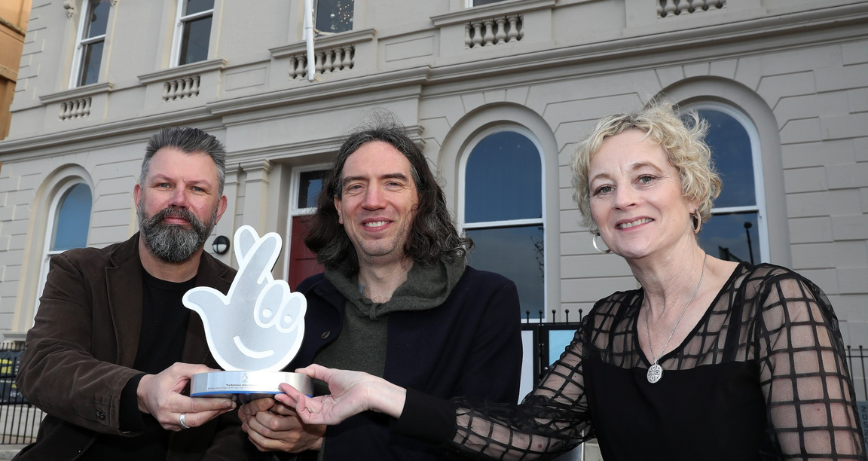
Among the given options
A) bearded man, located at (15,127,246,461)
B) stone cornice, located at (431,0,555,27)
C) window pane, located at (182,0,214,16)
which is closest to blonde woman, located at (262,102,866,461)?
bearded man, located at (15,127,246,461)

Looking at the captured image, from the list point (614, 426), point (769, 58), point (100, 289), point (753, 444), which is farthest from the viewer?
point (769, 58)

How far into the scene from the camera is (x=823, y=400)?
144 cm

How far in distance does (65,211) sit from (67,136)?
1.28 m

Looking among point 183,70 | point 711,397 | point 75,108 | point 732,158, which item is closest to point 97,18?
point 75,108

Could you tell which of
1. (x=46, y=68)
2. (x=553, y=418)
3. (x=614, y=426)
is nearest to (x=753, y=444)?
(x=614, y=426)

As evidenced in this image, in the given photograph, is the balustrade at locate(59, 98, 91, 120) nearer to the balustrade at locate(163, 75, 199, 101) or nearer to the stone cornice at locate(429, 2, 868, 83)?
the balustrade at locate(163, 75, 199, 101)

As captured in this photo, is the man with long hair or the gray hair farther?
the gray hair

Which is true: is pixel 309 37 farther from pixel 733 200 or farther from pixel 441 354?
pixel 441 354

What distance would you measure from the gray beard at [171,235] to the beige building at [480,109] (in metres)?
3.07

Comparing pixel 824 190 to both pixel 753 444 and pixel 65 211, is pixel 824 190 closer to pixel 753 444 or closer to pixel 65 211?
pixel 753 444

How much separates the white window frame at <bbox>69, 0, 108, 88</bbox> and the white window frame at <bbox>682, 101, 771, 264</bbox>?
9.68 meters

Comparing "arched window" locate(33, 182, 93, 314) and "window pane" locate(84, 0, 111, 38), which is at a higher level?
"window pane" locate(84, 0, 111, 38)

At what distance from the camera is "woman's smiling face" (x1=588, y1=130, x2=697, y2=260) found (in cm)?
184

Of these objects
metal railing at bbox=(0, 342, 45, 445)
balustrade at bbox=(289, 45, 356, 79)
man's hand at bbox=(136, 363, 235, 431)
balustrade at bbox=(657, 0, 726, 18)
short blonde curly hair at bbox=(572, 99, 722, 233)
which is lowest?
metal railing at bbox=(0, 342, 45, 445)
